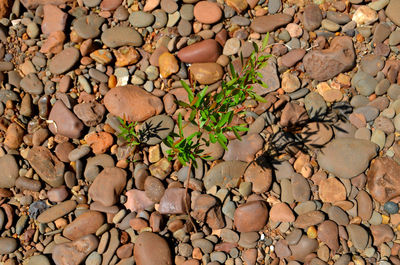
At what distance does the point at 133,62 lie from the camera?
146 inches

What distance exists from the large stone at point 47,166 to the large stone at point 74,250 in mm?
539

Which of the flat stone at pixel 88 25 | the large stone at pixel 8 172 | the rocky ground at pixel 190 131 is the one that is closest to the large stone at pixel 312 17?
the rocky ground at pixel 190 131

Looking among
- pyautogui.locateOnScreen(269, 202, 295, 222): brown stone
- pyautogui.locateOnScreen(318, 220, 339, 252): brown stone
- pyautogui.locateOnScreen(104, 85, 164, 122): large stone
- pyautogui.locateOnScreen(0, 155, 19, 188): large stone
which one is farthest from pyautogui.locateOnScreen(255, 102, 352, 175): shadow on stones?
pyautogui.locateOnScreen(0, 155, 19, 188): large stone

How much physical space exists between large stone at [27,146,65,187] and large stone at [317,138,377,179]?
2257 millimetres

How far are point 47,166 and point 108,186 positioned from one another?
22.8 inches

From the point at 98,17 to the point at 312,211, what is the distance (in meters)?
2.71

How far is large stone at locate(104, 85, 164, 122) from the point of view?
Result: 347 centimetres

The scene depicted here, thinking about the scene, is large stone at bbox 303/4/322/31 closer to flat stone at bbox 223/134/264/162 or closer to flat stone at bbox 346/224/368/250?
flat stone at bbox 223/134/264/162

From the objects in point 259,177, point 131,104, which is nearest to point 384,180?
point 259,177

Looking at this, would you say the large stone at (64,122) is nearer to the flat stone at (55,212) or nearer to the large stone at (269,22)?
the flat stone at (55,212)

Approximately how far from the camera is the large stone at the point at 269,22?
12.1 ft

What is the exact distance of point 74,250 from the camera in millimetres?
3111

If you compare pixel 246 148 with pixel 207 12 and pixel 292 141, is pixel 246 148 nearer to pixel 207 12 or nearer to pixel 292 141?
pixel 292 141

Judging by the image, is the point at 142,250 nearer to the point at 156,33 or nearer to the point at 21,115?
the point at 21,115
